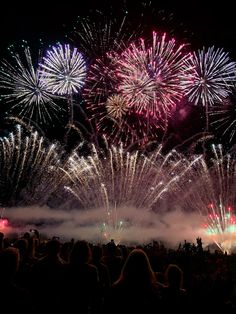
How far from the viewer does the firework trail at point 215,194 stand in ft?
101

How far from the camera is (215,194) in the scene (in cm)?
3541

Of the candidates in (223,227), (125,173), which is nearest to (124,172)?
(125,173)

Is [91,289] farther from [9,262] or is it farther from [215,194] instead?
[215,194]

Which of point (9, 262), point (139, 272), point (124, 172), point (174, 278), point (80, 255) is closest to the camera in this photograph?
point (9, 262)

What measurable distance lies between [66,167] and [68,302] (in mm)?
22589

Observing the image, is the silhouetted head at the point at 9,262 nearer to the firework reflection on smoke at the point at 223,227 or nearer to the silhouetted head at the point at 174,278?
the silhouetted head at the point at 174,278

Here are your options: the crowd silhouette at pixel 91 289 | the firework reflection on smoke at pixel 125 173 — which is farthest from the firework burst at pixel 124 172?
the crowd silhouette at pixel 91 289

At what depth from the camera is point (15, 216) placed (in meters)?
42.8

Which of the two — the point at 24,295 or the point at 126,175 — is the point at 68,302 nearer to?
the point at 24,295

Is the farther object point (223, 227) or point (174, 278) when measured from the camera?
point (223, 227)

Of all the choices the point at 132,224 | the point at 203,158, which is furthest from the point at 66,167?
the point at 132,224

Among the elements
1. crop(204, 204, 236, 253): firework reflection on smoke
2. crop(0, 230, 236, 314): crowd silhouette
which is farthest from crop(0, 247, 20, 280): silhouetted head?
crop(204, 204, 236, 253): firework reflection on smoke

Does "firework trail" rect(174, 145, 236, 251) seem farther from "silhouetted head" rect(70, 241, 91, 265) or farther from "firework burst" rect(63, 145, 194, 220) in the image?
"silhouetted head" rect(70, 241, 91, 265)

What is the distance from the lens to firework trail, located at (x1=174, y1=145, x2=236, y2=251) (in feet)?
101
